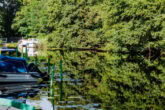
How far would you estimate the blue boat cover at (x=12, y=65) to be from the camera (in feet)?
75.5

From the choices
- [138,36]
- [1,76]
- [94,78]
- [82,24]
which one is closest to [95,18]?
[82,24]

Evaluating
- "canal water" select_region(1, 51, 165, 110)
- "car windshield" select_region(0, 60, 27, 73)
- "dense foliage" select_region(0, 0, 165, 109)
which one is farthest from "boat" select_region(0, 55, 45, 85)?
"dense foliage" select_region(0, 0, 165, 109)

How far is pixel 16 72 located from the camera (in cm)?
2258

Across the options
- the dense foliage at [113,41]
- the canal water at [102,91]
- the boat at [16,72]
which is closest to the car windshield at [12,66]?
the boat at [16,72]

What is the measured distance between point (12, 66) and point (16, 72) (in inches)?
38.0

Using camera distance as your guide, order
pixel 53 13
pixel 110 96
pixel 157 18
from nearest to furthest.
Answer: pixel 110 96 < pixel 157 18 < pixel 53 13

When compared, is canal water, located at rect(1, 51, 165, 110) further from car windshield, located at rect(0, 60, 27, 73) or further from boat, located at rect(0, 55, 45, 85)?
car windshield, located at rect(0, 60, 27, 73)

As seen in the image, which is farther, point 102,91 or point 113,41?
point 113,41

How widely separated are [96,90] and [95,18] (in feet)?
153

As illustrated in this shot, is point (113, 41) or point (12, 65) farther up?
point (12, 65)

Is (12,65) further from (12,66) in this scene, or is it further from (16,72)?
(16,72)

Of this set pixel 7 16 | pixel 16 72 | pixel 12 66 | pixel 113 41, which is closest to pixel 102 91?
pixel 16 72

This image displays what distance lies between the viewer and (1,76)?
859 inches

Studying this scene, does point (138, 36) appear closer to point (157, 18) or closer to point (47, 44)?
point (157, 18)
